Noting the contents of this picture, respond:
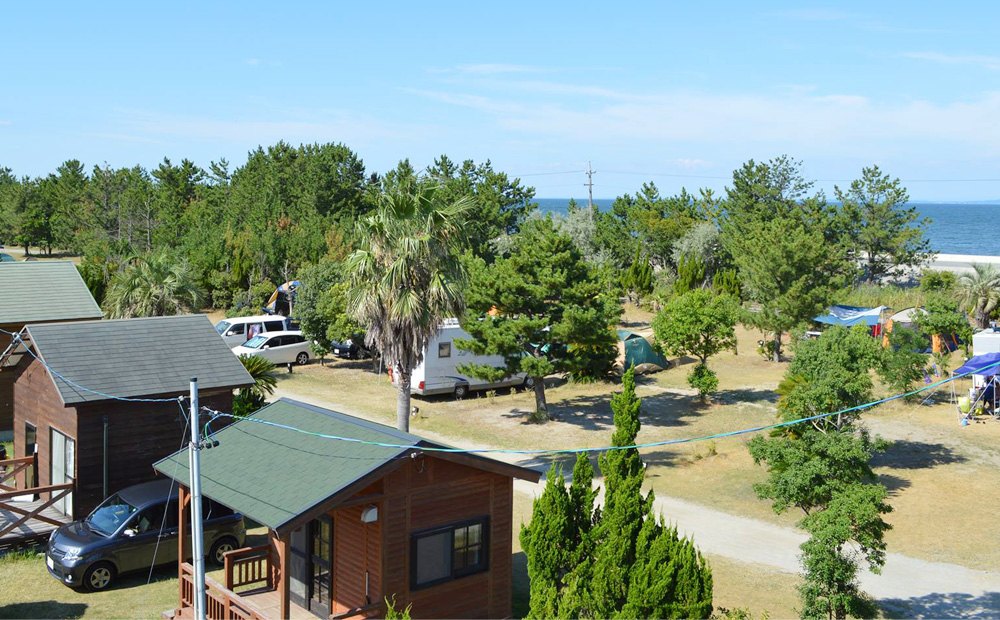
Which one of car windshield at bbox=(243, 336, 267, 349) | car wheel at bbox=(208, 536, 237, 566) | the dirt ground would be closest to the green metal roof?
car wheel at bbox=(208, 536, 237, 566)

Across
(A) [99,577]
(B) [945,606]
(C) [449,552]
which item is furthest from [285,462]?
(B) [945,606]

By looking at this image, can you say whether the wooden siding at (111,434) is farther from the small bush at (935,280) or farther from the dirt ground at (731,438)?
the small bush at (935,280)

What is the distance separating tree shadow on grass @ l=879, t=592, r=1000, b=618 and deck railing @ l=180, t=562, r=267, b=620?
409 inches

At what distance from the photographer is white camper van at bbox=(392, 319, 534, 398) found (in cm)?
3095

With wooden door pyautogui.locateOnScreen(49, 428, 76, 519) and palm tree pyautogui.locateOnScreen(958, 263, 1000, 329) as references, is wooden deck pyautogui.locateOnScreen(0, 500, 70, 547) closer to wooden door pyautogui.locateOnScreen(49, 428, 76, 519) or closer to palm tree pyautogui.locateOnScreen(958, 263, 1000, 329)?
wooden door pyautogui.locateOnScreen(49, 428, 76, 519)

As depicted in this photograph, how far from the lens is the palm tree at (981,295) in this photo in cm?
3750

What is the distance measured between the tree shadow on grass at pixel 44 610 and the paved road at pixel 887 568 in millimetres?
9701

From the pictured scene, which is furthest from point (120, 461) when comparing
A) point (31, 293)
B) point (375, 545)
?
point (31, 293)

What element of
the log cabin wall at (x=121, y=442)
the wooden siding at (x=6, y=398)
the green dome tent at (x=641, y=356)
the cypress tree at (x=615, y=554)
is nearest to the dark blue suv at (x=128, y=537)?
the log cabin wall at (x=121, y=442)

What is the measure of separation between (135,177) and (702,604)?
82.3 m

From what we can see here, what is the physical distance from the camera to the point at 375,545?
513 inches

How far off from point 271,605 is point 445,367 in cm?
1770

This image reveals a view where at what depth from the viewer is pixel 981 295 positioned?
37.6 m

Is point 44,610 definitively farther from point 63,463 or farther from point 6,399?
point 6,399
